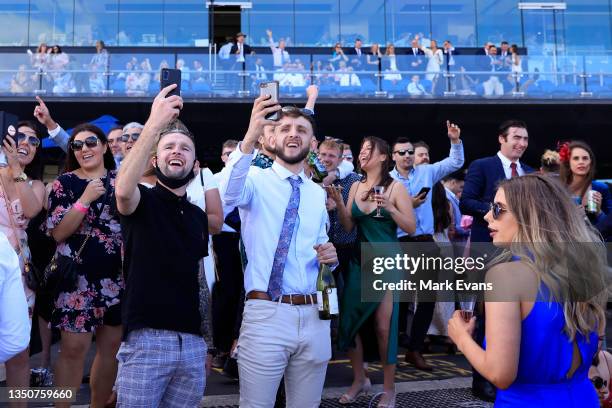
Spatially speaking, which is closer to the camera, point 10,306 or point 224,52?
point 10,306

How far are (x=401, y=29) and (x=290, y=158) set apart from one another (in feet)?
67.7

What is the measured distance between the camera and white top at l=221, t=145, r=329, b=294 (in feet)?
10.8

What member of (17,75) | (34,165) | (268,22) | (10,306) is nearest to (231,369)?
(34,165)

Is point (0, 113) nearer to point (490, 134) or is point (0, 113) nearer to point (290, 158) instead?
point (290, 158)

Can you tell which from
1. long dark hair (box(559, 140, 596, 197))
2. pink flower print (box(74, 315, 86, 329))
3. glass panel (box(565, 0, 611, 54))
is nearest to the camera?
pink flower print (box(74, 315, 86, 329))

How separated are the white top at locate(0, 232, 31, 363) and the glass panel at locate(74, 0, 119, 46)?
21.1 meters

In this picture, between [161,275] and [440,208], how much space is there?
4.67m

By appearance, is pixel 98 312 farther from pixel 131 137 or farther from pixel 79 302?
pixel 131 137

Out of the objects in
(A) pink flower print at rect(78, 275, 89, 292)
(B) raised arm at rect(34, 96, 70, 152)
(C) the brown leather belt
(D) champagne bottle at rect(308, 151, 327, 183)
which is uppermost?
(B) raised arm at rect(34, 96, 70, 152)

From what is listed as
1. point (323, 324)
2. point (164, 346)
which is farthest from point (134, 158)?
point (323, 324)

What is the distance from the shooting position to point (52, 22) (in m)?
22.3

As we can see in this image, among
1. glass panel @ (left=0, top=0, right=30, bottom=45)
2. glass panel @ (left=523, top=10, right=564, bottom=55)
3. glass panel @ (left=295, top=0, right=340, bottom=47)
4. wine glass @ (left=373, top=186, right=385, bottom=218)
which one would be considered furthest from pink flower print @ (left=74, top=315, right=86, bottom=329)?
glass panel @ (left=523, top=10, right=564, bottom=55)

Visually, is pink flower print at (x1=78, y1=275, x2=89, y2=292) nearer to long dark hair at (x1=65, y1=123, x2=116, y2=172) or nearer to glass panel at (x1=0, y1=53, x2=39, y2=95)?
long dark hair at (x1=65, y1=123, x2=116, y2=172)

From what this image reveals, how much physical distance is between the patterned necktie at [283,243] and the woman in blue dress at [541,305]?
116cm
